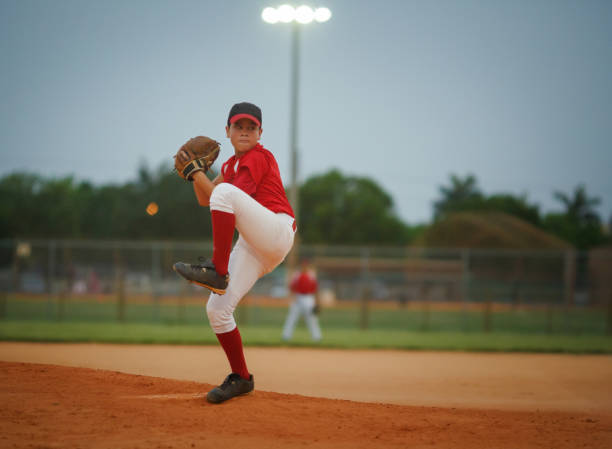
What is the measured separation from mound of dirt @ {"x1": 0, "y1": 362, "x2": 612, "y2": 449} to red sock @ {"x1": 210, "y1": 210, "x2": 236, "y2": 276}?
102 centimetres

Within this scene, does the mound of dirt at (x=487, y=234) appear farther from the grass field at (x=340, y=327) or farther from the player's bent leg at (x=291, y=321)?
the player's bent leg at (x=291, y=321)

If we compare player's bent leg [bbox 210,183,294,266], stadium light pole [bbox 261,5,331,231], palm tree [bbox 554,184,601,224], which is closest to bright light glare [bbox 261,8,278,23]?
stadium light pole [bbox 261,5,331,231]

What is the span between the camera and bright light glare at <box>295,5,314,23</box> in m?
14.7

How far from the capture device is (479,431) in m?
3.94

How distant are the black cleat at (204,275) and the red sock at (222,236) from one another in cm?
5

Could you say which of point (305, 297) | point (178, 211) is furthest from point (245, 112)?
point (178, 211)

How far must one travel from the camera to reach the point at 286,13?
14.9 metres

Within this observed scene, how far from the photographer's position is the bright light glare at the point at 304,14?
14.7 m

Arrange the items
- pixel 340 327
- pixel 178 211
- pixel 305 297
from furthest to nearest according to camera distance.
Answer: pixel 178 211
pixel 340 327
pixel 305 297

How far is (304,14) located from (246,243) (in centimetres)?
1193

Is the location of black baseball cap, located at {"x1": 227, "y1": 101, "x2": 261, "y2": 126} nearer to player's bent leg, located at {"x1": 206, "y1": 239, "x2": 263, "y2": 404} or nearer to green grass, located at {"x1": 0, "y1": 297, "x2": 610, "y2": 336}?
player's bent leg, located at {"x1": 206, "y1": 239, "x2": 263, "y2": 404}

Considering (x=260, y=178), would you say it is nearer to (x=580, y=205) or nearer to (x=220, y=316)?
(x=220, y=316)

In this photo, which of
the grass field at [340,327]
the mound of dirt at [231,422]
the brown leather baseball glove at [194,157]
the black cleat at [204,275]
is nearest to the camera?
the mound of dirt at [231,422]

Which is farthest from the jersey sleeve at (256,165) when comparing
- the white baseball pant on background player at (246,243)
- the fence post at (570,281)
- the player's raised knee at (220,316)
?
the fence post at (570,281)
